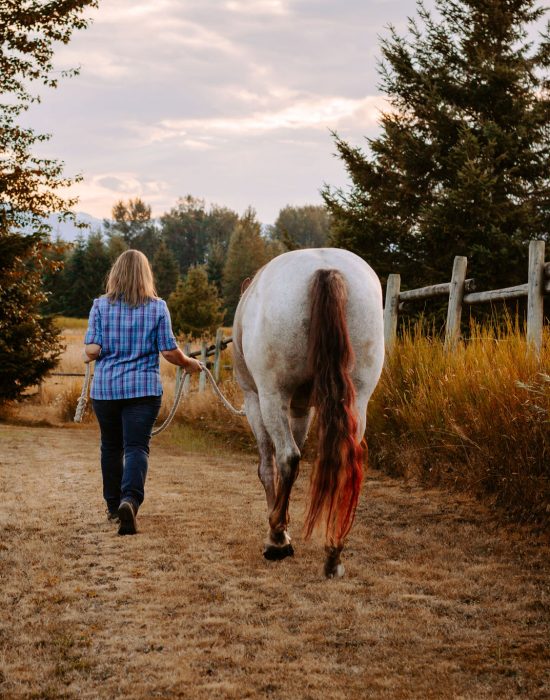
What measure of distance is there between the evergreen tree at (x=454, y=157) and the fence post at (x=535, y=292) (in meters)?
9.10

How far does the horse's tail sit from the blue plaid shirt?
143 cm

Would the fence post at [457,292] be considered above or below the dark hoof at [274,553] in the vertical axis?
above

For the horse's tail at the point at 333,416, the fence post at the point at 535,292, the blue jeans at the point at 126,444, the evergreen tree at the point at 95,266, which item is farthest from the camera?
the evergreen tree at the point at 95,266

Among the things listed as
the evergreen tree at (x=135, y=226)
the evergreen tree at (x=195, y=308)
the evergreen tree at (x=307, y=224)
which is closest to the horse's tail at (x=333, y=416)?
the evergreen tree at (x=195, y=308)

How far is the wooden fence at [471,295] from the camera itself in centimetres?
650

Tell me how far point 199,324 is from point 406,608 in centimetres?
3555

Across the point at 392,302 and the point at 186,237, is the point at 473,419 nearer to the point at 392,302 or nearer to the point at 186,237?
the point at 392,302

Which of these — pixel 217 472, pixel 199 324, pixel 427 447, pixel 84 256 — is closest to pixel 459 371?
pixel 427 447

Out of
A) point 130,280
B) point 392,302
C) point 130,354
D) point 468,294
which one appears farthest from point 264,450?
point 392,302

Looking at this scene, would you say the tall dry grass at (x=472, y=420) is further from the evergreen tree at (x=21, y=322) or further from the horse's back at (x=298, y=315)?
the evergreen tree at (x=21, y=322)

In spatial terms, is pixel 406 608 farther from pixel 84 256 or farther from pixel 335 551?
pixel 84 256

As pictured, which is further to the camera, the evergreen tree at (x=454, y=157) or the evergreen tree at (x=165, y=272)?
the evergreen tree at (x=165, y=272)

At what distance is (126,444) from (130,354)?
62 centimetres

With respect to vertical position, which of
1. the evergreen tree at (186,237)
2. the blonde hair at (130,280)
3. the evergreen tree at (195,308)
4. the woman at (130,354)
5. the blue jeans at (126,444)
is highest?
the evergreen tree at (186,237)
